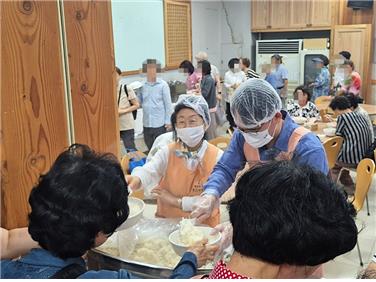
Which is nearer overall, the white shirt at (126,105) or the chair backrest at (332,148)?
the chair backrest at (332,148)

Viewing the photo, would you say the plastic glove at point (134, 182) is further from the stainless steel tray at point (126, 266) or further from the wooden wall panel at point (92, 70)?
the stainless steel tray at point (126, 266)

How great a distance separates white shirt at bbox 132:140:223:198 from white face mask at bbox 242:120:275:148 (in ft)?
1.17

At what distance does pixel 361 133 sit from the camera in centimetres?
368

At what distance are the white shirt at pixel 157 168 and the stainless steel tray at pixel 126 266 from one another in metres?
0.53

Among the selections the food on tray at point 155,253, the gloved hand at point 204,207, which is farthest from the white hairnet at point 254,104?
the food on tray at point 155,253

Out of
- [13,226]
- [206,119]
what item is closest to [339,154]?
[206,119]

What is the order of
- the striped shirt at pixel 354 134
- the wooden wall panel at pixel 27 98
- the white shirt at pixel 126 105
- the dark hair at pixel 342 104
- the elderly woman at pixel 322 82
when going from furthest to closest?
the elderly woman at pixel 322 82, the white shirt at pixel 126 105, the dark hair at pixel 342 104, the striped shirt at pixel 354 134, the wooden wall panel at pixel 27 98

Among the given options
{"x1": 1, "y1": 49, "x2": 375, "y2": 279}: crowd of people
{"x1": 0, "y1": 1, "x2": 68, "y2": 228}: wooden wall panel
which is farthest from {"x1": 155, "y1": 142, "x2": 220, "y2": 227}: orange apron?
{"x1": 0, "y1": 1, "x2": 68, "y2": 228}: wooden wall panel

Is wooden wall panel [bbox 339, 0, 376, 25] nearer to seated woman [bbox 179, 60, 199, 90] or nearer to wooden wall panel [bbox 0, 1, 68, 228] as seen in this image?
seated woman [bbox 179, 60, 199, 90]

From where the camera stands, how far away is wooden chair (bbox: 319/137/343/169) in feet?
11.3

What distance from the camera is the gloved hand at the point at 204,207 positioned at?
5.19ft

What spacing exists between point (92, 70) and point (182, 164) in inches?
25.9

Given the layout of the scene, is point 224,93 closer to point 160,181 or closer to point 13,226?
point 160,181

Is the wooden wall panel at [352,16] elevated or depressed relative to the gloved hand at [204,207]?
elevated
